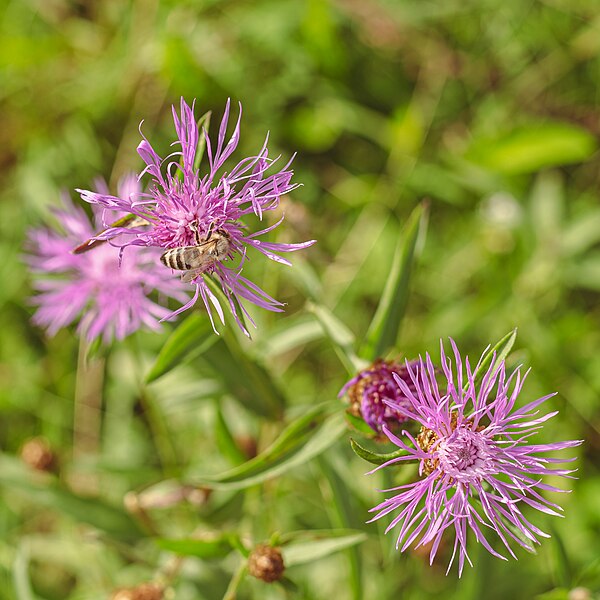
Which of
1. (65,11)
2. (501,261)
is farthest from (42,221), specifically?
(501,261)

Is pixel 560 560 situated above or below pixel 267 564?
below

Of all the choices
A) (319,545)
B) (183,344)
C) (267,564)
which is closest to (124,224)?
(183,344)

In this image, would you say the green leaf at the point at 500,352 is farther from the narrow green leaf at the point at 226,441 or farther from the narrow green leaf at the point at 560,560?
the narrow green leaf at the point at 226,441

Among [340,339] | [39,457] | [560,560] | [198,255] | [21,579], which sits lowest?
[560,560]

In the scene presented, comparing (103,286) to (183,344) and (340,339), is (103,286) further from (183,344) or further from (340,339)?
(340,339)

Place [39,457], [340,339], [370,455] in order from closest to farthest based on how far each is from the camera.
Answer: [370,455] → [340,339] → [39,457]

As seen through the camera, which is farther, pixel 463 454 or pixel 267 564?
pixel 267 564
